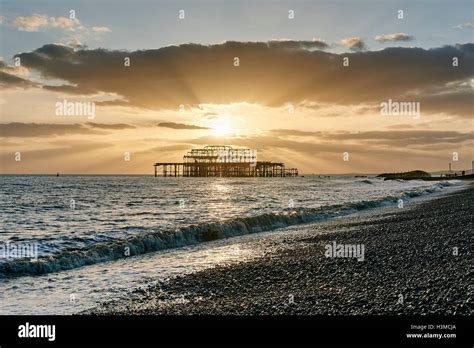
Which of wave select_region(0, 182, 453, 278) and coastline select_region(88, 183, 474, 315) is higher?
coastline select_region(88, 183, 474, 315)

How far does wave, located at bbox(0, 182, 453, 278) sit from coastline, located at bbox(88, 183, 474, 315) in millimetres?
5084

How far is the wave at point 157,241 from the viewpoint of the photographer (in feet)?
45.4

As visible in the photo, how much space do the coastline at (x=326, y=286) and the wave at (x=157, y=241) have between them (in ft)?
16.7

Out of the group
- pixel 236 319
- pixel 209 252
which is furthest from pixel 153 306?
pixel 209 252

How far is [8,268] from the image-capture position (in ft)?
43.7

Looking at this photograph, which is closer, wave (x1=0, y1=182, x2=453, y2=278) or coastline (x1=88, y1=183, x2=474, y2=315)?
coastline (x1=88, y1=183, x2=474, y2=315)

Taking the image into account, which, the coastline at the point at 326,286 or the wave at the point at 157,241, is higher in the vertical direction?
the coastline at the point at 326,286

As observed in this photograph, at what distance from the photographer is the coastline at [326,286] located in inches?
320

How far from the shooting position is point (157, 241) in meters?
19.0

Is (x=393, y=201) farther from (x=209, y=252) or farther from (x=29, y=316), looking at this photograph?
(x=29, y=316)

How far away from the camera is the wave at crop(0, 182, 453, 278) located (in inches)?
A: 545

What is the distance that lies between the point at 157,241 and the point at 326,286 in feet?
35.3

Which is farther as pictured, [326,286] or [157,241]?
[157,241]

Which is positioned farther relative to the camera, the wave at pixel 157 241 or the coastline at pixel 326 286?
the wave at pixel 157 241
